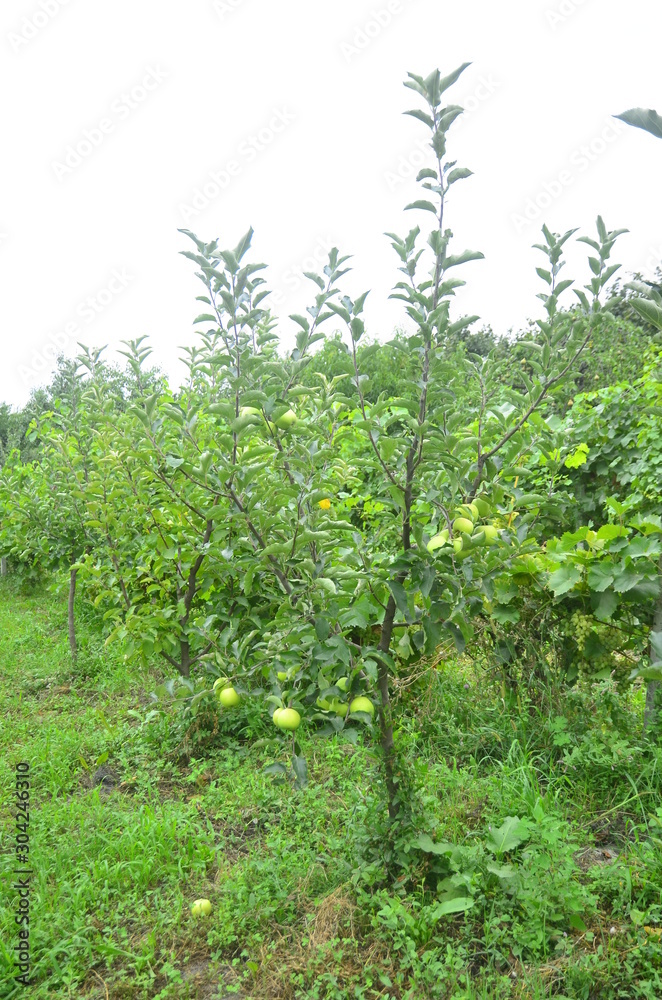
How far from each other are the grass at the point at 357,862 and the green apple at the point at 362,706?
30 centimetres

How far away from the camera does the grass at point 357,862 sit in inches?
68.4

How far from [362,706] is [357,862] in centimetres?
63

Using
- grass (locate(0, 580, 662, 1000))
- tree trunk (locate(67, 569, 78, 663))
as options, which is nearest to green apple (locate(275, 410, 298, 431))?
grass (locate(0, 580, 662, 1000))

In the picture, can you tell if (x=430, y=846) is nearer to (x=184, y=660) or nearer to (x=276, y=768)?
(x=276, y=768)

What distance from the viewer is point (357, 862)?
2061 mm

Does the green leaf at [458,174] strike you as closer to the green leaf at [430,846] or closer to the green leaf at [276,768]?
the green leaf at [276,768]

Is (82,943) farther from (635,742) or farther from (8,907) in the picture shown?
(635,742)

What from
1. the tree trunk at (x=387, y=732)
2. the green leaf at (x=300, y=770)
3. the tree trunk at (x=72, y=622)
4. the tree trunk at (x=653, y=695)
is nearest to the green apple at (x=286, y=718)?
the green leaf at (x=300, y=770)

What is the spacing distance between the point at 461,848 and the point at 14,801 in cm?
193

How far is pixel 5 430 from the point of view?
2025 cm

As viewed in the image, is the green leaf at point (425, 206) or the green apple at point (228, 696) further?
the green apple at point (228, 696)

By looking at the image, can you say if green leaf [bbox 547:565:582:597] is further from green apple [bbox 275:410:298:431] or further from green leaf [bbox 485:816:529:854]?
green apple [bbox 275:410:298:431]

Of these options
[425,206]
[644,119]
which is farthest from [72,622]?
[644,119]

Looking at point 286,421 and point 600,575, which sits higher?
point 286,421
